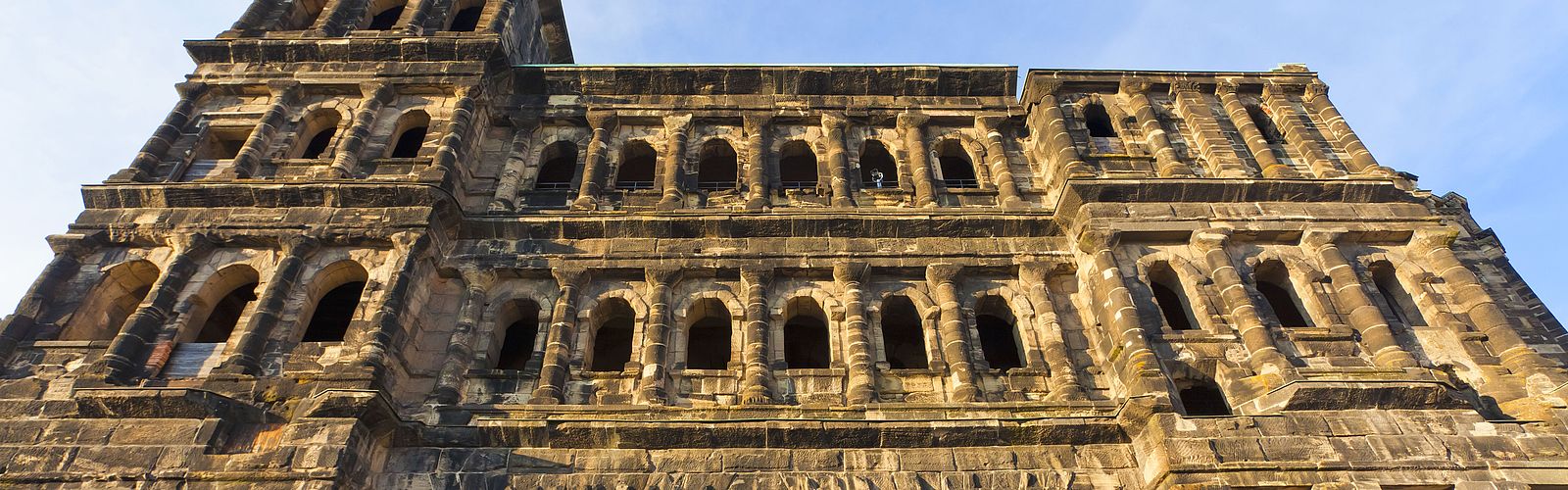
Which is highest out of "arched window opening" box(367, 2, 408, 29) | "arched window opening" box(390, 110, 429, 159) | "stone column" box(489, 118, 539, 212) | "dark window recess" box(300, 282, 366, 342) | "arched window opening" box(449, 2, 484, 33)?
"arched window opening" box(449, 2, 484, 33)

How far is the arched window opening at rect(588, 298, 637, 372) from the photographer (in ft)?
50.9

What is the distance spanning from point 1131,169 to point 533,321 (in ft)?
38.7

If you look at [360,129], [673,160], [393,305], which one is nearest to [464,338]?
[393,305]

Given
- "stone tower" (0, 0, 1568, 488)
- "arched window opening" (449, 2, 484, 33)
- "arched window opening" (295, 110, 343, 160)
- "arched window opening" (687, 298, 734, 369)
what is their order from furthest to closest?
"arched window opening" (449, 2, 484, 33) < "arched window opening" (295, 110, 343, 160) < "arched window opening" (687, 298, 734, 369) < "stone tower" (0, 0, 1568, 488)

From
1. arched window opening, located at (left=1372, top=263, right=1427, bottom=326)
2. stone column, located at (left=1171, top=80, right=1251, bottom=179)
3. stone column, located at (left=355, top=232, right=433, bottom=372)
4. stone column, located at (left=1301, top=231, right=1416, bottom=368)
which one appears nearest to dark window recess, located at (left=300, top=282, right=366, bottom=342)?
stone column, located at (left=355, top=232, right=433, bottom=372)

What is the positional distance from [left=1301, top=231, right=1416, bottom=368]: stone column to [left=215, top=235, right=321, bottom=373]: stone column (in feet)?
54.7

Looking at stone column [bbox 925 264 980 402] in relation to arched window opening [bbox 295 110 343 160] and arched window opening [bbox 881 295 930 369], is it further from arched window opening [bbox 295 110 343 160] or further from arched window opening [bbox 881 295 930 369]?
arched window opening [bbox 295 110 343 160]

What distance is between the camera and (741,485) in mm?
12164

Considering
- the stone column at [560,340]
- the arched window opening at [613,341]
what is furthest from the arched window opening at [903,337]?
the stone column at [560,340]

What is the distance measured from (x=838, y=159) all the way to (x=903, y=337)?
3.84 meters

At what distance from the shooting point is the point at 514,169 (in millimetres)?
17734

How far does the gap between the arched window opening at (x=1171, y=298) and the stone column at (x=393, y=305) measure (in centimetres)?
1204

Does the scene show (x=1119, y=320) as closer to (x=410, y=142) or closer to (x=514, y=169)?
(x=514, y=169)

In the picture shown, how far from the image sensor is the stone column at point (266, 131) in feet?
53.2
